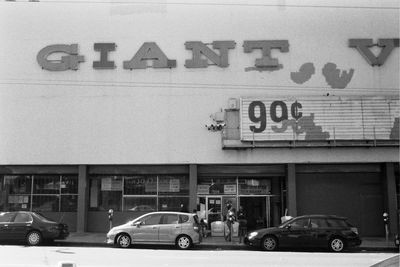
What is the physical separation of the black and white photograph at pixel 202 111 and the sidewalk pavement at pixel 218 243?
0.98m

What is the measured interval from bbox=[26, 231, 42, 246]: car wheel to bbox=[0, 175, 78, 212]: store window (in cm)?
577

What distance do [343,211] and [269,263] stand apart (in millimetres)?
11374

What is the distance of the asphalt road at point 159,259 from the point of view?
13477 millimetres

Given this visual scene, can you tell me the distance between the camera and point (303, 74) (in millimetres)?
24344

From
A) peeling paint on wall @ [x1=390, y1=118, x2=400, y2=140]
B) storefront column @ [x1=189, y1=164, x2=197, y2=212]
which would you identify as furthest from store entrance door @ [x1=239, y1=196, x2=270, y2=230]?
peeling paint on wall @ [x1=390, y1=118, x2=400, y2=140]

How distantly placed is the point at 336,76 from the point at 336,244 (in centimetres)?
937

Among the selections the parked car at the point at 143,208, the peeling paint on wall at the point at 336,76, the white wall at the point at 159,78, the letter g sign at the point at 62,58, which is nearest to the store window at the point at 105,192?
the parked car at the point at 143,208

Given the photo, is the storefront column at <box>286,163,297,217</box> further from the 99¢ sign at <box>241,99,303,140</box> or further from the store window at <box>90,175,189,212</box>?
the store window at <box>90,175,189,212</box>

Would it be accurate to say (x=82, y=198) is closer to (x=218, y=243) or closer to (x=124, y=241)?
(x=124, y=241)

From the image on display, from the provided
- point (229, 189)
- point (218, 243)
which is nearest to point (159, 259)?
point (218, 243)

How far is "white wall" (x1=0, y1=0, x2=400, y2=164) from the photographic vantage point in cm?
2397

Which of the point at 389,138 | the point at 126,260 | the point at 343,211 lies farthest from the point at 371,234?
the point at 126,260

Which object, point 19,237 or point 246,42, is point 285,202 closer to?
point 246,42

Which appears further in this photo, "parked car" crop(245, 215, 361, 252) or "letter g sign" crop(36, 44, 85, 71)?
"letter g sign" crop(36, 44, 85, 71)
